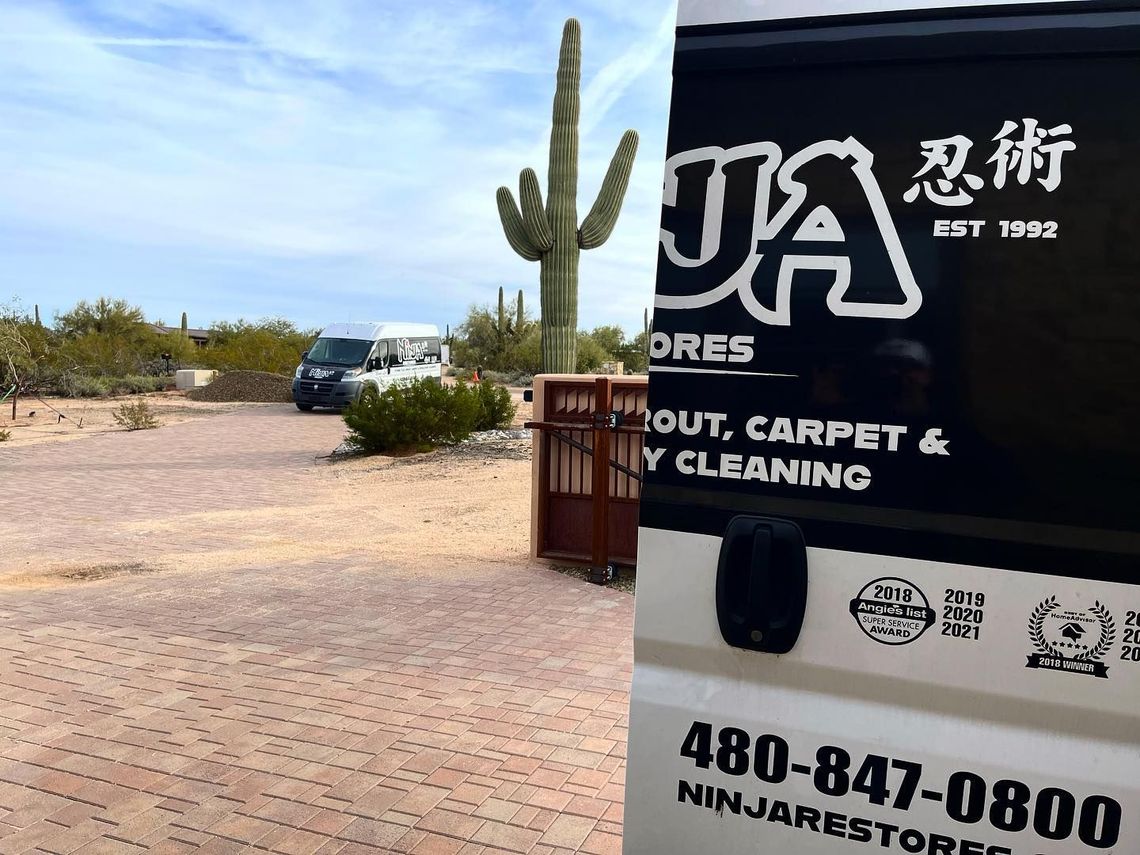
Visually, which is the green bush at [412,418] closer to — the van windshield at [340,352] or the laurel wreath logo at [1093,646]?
the van windshield at [340,352]

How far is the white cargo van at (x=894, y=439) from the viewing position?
155 centimetres

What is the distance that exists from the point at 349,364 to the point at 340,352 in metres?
0.62

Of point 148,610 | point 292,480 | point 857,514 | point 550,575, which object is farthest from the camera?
point 292,480

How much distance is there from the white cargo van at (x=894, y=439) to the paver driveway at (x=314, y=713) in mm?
2089

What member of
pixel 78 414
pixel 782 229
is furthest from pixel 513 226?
pixel 782 229

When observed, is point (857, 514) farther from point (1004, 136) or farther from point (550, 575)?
point (550, 575)

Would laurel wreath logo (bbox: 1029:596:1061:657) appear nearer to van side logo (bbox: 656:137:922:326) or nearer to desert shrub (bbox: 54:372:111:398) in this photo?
van side logo (bbox: 656:137:922:326)

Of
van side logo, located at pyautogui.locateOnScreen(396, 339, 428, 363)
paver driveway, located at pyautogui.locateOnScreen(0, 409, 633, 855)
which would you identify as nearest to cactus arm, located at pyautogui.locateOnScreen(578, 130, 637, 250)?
van side logo, located at pyautogui.locateOnScreen(396, 339, 428, 363)

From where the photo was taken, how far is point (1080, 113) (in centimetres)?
154

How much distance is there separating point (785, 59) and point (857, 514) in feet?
2.82

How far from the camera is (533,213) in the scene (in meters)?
19.0

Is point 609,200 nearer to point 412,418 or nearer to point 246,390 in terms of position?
point 412,418

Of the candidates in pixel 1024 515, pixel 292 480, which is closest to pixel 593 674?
pixel 1024 515

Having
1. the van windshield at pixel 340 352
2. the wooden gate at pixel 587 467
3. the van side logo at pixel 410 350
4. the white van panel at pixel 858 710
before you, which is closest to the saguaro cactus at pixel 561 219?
the van windshield at pixel 340 352
